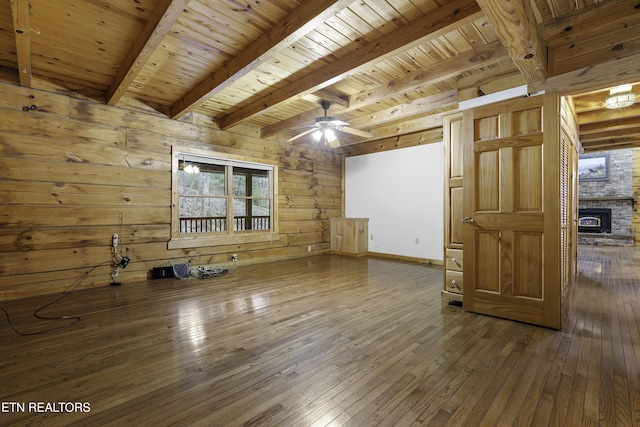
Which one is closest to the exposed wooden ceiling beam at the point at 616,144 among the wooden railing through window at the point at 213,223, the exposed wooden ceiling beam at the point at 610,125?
the exposed wooden ceiling beam at the point at 610,125

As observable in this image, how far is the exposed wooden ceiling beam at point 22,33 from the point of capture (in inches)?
82.4

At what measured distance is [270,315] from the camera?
114 inches

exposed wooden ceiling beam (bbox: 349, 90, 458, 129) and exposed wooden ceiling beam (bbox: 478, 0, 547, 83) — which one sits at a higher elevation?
exposed wooden ceiling beam (bbox: 349, 90, 458, 129)

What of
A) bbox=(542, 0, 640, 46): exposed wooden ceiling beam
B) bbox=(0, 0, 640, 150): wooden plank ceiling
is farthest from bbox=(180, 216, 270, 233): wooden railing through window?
bbox=(542, 0, 640, 46): exposed wooden ceiling beam

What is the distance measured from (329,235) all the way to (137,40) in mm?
5274

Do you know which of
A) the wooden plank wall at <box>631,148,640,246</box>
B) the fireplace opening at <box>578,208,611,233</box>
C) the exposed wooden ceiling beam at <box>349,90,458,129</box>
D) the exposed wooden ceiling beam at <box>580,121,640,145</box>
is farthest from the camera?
the fireplace opening at <box>578,208,611,233</box>

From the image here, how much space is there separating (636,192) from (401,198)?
25.2 feet

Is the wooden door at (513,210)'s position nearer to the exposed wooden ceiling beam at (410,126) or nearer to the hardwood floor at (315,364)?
the hardwood floor at (315,364)

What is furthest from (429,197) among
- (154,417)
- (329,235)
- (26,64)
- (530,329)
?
(26,64)

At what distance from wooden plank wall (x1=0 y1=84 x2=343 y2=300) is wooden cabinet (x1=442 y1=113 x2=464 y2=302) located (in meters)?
3.70

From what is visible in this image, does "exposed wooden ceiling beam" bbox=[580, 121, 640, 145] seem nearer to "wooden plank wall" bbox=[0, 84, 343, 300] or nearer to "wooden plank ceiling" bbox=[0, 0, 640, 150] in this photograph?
"wooden plank ceiling" bbox=[0, 0, 640, 150]

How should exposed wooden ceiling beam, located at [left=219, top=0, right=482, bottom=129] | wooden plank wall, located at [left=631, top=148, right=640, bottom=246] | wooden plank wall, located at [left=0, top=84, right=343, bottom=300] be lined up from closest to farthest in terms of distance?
exposed wooden ceiling beam, located at [left=219, top=0, right=482, bottom=129]
wooden plank wall, located at [left=0, top=84, right=343, bottom=300]
wooden plank wall, located at [left=631, top=148, right=640, bottom=246]

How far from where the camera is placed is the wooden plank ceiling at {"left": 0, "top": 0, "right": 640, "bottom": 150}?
2.28 m

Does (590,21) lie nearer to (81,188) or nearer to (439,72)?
(439,72)
